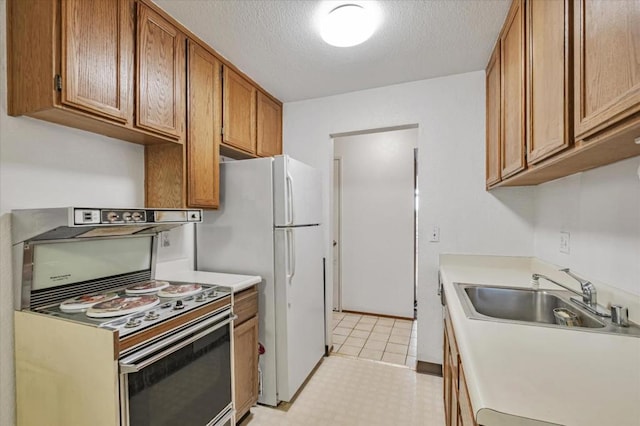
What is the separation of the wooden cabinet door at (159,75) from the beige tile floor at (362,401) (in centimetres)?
193

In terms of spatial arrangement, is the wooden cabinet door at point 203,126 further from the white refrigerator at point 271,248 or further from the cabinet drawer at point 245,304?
the cabinet drawer at point 245,304

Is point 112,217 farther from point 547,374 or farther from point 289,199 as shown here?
point 547,374

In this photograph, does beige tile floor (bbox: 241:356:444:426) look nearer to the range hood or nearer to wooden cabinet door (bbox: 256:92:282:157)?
the range hood

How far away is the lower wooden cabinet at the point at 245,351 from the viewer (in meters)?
1.81

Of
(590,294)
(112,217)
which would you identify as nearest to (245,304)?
(112,217)

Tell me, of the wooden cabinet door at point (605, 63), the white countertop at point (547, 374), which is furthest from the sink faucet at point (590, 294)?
the wooden cabinet door at point (605, 63)

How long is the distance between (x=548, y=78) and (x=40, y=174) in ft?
7.25

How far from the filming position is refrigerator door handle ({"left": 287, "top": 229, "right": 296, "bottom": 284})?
2049 millimetres

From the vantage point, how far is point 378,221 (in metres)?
3.75

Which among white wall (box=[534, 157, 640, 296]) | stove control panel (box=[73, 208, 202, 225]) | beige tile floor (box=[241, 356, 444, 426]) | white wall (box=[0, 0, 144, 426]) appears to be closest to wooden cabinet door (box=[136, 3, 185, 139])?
white wall (box=[0, 0, 144, 426])

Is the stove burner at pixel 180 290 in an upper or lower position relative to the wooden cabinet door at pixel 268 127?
lower

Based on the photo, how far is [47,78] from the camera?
118 cm

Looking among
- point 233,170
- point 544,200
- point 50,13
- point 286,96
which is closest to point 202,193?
point 233,170

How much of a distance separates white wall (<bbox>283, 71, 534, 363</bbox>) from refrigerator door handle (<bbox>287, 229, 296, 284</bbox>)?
3.63 ft
